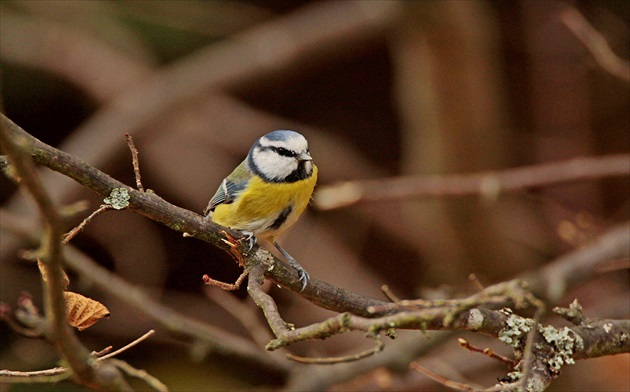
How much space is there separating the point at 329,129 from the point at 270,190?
273cm

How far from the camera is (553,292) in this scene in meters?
2.39

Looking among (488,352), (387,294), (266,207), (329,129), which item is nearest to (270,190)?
(266,207)

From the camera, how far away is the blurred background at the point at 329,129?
3313mm

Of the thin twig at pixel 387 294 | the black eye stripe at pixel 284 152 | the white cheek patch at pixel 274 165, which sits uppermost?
the black eye stripe at pixel 284 152

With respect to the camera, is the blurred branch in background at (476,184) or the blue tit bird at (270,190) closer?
the blue tit bird at (270,190)

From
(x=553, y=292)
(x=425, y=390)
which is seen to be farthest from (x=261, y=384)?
(x=553, y=292)

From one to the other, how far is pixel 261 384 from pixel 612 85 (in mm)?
2528

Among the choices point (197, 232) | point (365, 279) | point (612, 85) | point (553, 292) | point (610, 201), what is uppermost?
point (612, 85)

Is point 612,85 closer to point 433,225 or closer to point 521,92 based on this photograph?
point 521,92

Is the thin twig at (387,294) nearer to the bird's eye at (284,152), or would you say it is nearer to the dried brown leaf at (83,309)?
the dried brown leaf at (83,309)

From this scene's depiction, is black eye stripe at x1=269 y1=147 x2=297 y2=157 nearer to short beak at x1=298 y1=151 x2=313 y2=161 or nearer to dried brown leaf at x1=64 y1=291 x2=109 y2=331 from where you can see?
short beak at x1=298 y1=151 x2=313 y2=161

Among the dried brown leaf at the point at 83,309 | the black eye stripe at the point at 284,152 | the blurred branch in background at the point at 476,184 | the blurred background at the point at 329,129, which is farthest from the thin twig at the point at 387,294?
the blurred background at the point at 329,129

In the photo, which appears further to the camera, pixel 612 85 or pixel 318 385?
pixel 612 85

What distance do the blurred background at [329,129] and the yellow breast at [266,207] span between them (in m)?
1.06
